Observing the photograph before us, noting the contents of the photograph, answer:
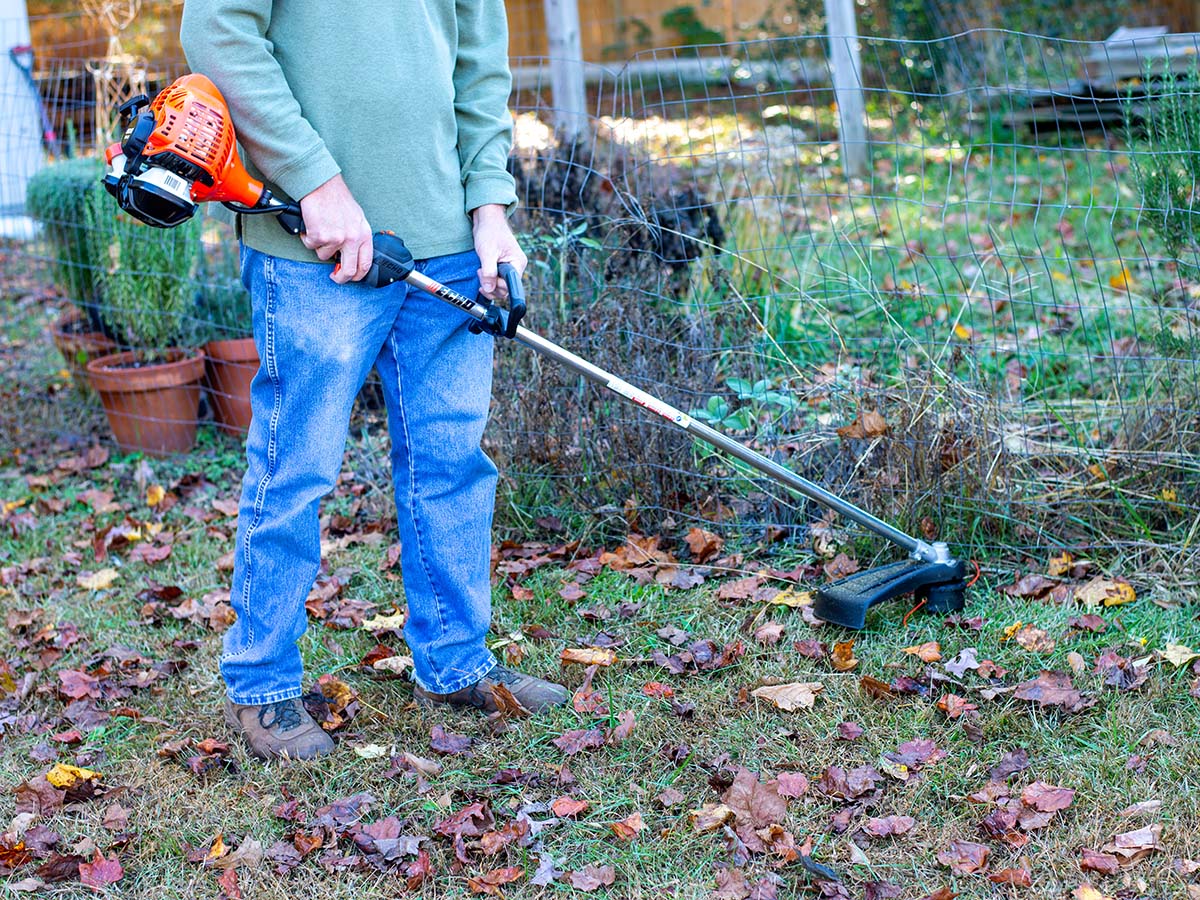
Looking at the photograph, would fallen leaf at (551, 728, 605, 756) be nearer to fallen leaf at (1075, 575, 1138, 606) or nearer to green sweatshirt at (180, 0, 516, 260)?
green sweatshirt at (180, 0, 516, 260)

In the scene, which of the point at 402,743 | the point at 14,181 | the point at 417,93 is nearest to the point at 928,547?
the point at 402,743

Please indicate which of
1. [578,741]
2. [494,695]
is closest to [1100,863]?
[578,741]

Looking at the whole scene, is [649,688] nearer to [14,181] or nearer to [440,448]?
[440,448]

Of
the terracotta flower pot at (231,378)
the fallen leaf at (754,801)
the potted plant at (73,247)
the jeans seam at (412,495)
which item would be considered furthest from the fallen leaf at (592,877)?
the potted plant at (73,247)

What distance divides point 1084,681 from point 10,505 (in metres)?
3.60

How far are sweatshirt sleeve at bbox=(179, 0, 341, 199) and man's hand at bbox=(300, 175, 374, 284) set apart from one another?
3cm

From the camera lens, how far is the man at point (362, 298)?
7.37 ft

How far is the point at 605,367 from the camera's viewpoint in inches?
145

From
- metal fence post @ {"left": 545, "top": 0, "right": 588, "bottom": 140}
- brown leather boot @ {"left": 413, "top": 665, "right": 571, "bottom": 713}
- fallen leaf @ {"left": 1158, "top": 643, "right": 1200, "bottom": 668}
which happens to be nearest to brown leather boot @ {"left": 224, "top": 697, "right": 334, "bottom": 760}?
brown leather boot @ {"left": 413, "top": 665, "right": 571, "bottom": 713}

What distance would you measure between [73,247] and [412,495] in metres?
3.11

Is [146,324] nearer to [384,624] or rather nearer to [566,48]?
[384,624]

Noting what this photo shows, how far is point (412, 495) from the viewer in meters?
2.65

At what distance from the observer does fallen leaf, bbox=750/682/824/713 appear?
2758mm

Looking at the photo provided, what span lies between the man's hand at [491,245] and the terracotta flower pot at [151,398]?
255cm
